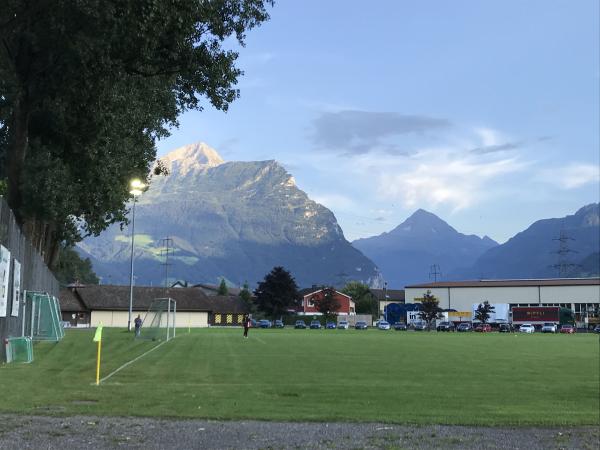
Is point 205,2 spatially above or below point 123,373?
above

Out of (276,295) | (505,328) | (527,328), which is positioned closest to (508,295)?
(505,328)

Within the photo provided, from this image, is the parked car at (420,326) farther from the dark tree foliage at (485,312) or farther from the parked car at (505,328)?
the parked car at (505,328)

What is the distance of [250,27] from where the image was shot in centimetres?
2478

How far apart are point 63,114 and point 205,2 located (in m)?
9.60

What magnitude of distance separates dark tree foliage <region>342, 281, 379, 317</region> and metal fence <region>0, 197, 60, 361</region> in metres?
136

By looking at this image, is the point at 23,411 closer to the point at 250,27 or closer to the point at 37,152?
the point at 250,27

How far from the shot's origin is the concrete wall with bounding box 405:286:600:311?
13838cm

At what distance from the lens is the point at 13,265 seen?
81.0ft

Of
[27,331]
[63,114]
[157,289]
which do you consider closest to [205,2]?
[63,114]

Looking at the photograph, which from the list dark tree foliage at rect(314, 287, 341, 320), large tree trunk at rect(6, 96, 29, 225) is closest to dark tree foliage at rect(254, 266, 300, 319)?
dark tree foliage at rect(314, 287, 341, 320)

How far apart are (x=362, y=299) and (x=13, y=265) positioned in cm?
14705

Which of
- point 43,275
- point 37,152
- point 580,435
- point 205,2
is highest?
point 205,2

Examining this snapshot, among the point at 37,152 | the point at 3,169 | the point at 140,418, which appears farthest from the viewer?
the point at 3,169

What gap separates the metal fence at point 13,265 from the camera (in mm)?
22467
